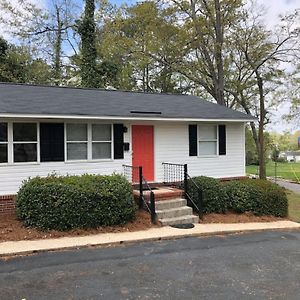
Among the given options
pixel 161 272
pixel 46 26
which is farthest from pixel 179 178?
pixel 46 26

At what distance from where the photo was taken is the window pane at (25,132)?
10.3 m

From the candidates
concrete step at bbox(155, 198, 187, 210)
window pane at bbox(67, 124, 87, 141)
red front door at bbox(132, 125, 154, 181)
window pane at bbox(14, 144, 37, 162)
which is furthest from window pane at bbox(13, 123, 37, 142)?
concrete step at bbox(155, 198, 187, 210)

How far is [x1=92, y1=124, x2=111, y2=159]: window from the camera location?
11555 mm

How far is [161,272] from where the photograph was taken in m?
6.18

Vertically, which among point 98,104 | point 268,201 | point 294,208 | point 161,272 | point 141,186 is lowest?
point 294,208

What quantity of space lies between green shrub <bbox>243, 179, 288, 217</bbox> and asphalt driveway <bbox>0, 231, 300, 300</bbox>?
320 centimetres

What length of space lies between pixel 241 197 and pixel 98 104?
5.54m

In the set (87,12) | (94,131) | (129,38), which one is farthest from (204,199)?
(87,12)

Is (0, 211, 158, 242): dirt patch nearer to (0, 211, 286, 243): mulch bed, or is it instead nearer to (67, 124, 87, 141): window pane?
(0, 211, 286, 243): mulch bed

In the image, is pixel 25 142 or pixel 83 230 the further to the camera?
pixel 25 142

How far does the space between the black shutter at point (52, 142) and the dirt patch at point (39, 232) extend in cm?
202

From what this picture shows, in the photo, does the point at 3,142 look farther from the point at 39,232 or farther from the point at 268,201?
the point at 268,201

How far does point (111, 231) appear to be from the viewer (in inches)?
352

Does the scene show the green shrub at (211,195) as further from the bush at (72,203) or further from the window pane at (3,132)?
the window pane at (3,132)
